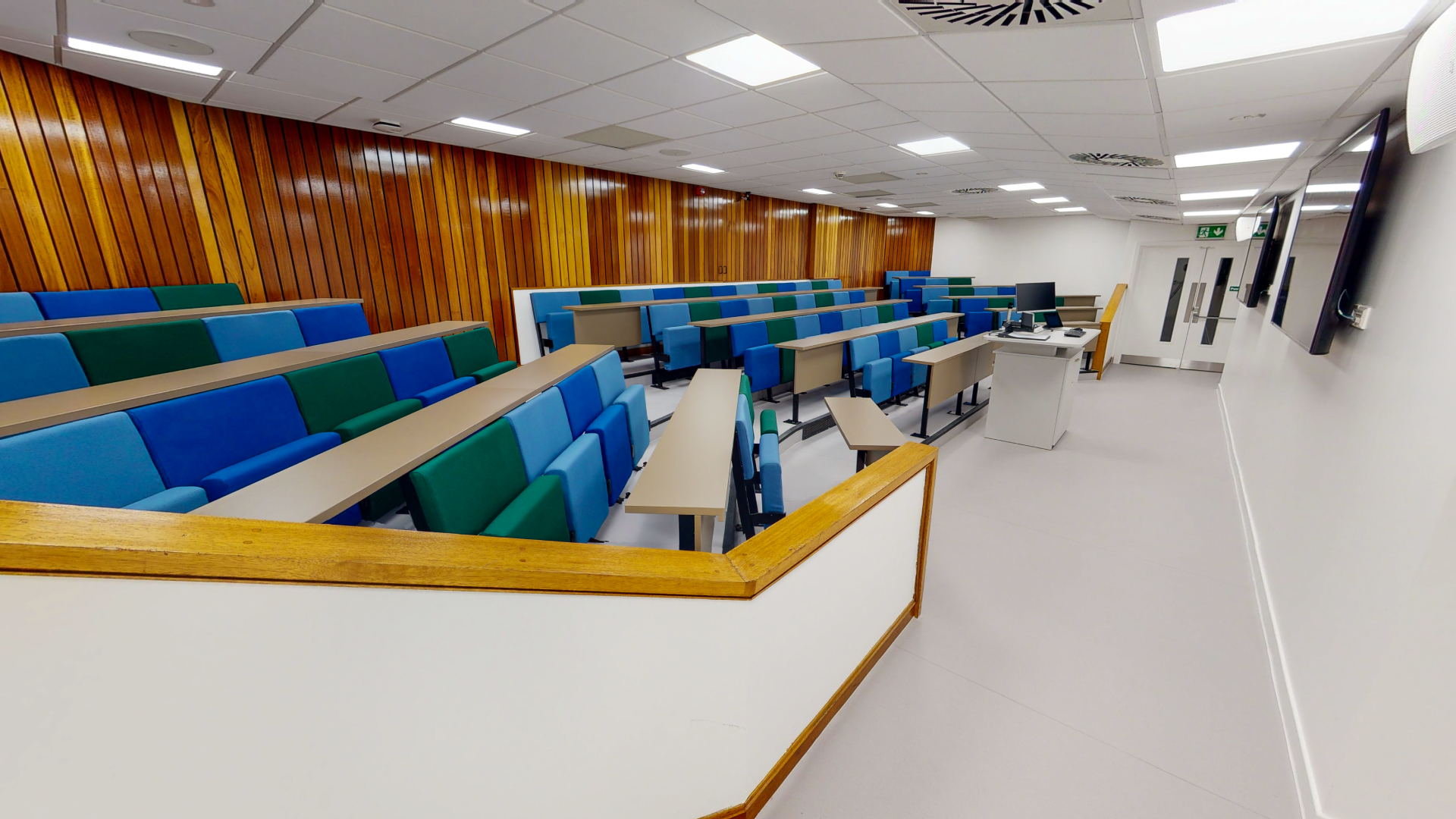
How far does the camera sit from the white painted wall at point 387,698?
22.8 inches

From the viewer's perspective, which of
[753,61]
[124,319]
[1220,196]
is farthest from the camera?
[1220,196]

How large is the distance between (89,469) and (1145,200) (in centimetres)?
970

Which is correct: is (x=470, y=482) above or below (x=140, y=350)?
below

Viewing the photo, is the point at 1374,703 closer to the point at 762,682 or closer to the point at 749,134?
the point at 762,682

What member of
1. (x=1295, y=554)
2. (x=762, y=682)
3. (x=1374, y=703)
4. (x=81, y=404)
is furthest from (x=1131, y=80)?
(x=81, y=404)

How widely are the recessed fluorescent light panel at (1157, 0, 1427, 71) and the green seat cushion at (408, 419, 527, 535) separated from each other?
331cm

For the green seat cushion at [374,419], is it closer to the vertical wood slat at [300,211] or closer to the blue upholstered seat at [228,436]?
the blue upholstered seat at [228,436]

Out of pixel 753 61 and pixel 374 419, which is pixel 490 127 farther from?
pixel 374 419

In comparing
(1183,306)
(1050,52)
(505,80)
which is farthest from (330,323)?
(1183,306)

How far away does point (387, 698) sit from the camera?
84 centimetres

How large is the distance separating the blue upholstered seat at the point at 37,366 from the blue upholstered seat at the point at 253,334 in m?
0.60

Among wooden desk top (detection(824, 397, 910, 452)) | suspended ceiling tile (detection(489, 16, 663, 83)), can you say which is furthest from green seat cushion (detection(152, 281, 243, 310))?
wooden desk top (detection(824, 397, 910, 452))

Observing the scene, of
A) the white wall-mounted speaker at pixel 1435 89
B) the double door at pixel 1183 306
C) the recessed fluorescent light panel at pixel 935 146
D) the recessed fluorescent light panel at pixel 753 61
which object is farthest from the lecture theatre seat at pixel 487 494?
the double door at pixel 1183 306

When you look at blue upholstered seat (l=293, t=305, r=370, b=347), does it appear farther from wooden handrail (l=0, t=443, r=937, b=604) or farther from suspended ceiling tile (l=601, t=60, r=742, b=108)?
wooden handrail (l=0, t=443, r=937, b=604)
